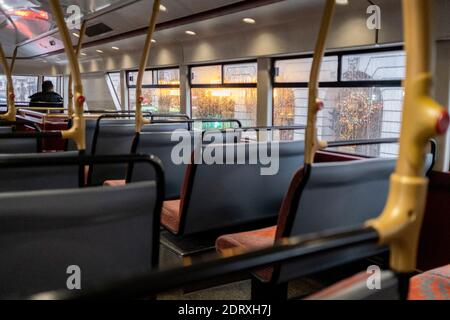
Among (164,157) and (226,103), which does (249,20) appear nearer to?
(226,103)

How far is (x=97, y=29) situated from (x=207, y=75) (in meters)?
2.13

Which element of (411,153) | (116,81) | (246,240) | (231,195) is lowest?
(246,240)

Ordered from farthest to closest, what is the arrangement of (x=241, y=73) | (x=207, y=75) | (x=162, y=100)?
(x=162, y=100) < (x=207, y=75) < (x=241, y=73)

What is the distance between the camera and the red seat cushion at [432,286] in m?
1.24

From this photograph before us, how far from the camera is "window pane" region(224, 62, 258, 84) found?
207 inches

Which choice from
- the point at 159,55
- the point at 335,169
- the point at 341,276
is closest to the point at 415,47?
the point at 335,169

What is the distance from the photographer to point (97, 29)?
263 inches

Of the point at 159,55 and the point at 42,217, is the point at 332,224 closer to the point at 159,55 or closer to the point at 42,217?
the point at 42,217

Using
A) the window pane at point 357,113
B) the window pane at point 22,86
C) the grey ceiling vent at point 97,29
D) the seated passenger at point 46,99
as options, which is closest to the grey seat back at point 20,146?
the window pane at point 357,113

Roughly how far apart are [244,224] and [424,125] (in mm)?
1614

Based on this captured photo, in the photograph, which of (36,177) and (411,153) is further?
(36,177)

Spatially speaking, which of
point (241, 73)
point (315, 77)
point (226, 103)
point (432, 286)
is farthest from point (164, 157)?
point (226, 103)

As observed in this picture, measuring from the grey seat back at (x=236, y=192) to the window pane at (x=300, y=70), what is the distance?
2.15m

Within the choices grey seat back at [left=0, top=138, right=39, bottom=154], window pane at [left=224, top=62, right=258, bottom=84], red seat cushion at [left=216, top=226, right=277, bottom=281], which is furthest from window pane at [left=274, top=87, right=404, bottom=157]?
grey seat back at [left=0, top=138, right=39, bottom=154]
